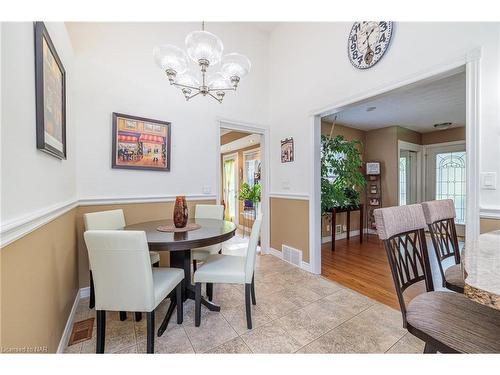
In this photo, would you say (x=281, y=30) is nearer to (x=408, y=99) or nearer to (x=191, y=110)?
(x=191, y=110)

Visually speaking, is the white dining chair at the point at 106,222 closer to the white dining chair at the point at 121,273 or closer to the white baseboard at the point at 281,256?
the white dining chair at the point at 121,273

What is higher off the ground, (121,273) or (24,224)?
(24,224)

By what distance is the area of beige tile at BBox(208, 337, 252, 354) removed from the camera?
4.67 ft

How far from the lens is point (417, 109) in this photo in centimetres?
366

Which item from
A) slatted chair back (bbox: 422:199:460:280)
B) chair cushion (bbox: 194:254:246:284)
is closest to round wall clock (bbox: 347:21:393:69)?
slatted chair back (bbox: 422:199:460:280)

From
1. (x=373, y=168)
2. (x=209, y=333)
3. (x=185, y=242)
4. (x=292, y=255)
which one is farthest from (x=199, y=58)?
(x=373, y=168)

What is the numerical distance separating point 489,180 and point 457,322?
1131 millimetres

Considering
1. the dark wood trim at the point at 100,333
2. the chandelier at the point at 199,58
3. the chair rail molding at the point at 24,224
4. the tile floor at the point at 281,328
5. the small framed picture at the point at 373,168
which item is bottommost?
the tile floor at the point at 281,328

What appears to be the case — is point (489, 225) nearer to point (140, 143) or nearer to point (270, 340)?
point (270, 340)

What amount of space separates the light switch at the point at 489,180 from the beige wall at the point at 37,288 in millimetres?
2580

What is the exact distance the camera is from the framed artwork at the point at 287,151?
304 cm

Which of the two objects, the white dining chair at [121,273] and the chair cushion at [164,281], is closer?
the white dining chair at [121,273]

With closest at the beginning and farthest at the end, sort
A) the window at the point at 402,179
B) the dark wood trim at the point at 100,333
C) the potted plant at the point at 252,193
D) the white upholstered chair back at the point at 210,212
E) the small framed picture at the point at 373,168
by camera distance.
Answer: the dark wood trim at the point at 100,333, the white upholstered chair back at the point at 210,212, the potted plant at the point at 252,193, the small framed picture at the point at 373,168, the window at the point at 402,179

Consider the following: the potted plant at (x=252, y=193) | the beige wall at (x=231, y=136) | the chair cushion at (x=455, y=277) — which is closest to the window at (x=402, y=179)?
the potted plant at (x=252, y=193)
